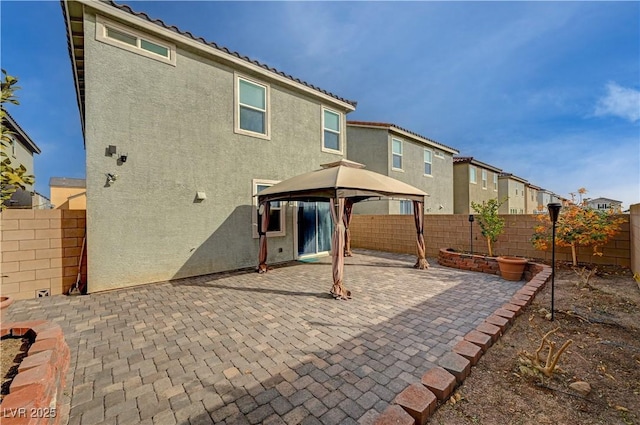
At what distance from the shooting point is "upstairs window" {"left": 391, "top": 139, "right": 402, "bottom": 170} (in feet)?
51.6

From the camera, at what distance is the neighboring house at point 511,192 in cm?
2838

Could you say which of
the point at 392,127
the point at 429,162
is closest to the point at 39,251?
the point at 392,127

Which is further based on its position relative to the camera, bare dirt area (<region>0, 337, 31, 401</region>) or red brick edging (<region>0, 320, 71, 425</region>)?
bare dirt area (<region>0, 337, 31, 401</region>)

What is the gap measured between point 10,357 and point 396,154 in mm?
16317

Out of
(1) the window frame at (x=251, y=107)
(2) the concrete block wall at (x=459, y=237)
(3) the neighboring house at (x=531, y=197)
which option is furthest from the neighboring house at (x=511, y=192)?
(1) the window frame at (x=251, y=107)

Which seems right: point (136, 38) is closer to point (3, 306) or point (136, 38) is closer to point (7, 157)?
point (7, 157)

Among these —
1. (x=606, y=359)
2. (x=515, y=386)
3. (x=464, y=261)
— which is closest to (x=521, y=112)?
(x=464, y=261)

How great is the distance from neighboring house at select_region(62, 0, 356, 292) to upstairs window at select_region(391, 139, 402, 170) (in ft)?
24.6

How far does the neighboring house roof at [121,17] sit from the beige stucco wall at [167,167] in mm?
352

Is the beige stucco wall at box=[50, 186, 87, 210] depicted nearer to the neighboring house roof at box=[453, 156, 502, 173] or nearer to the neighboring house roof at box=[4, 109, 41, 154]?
the neighboring house roof at box=[4, 109, 41, 154]

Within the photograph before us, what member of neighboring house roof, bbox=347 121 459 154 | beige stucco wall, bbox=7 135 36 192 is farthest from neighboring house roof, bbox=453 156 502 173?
beige stucco wall, bbox=7 135 36 192

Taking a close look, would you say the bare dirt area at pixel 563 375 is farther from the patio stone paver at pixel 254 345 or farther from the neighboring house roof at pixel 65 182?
the neighboring house roof at pixel 65 182

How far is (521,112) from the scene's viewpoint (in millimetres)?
16969

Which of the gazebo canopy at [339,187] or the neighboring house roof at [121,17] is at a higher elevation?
the neighboring house roof at [121,17]
